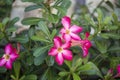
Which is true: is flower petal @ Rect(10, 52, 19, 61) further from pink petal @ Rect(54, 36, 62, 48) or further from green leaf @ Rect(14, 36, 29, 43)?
pink petal @ Rect(54, 36, 62, 48)

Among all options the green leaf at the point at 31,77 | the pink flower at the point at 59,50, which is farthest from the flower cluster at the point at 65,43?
the green leaf at the point at 31,77

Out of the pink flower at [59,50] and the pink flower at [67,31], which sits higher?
the pink flower at [67,31]

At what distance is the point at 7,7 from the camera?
238 centimetres

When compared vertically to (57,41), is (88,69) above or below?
below

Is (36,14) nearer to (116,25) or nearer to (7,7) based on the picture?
(7,7)

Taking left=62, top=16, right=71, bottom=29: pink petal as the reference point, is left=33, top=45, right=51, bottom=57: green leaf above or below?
below

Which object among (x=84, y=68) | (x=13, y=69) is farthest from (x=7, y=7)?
(x=84, y=68)

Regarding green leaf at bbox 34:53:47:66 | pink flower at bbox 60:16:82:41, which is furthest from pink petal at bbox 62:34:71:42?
green leaf at bbox 34:53:47:66

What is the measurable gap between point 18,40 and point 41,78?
18 centimetres

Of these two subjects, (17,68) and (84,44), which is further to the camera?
(17,68)

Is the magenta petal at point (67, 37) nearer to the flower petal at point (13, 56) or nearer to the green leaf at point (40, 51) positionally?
the green leaf at point (40, 51)

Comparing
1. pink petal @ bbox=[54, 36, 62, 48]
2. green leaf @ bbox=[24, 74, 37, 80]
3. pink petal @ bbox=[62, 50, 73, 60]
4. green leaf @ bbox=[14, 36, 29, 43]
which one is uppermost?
pink petal @ bbox=[54, 36, 62, 48]

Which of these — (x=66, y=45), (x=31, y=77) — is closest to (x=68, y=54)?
(x=66, y=45)

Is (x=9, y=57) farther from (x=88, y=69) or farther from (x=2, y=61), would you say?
(x=88, y=69)
